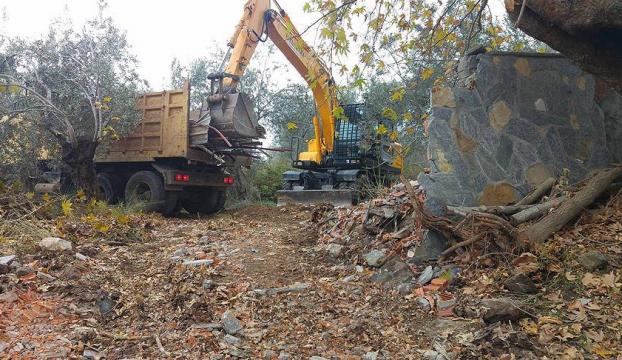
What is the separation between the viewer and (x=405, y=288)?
445 centimetres

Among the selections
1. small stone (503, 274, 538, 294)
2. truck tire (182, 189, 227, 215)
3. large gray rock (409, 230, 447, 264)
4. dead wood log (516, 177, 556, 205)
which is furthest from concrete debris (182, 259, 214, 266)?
truck tire (182, 189, 227, 215)

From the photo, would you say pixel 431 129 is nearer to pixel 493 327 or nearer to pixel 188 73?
pixel 493 327

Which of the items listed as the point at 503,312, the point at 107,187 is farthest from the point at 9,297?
the point at 107,187

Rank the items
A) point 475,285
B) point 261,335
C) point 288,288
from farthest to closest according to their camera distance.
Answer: point 288,288, point 475,285, point 261,335

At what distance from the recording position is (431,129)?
17.6 ft

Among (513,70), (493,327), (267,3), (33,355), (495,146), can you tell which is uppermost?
(267,3)

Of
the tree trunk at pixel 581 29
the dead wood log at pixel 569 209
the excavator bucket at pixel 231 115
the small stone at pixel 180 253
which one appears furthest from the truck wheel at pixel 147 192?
the tree trunk at pixel 581 29

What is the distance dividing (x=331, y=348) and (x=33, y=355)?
1.91 metres

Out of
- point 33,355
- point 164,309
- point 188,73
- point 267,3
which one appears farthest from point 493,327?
point 188,73

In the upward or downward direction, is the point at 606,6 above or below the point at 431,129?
above

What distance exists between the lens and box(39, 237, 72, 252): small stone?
561 centimetres

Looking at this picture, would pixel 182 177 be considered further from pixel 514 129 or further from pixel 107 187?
pixel 514 129

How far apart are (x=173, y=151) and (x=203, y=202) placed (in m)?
1.84

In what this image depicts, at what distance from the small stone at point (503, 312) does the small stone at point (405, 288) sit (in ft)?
2.95
